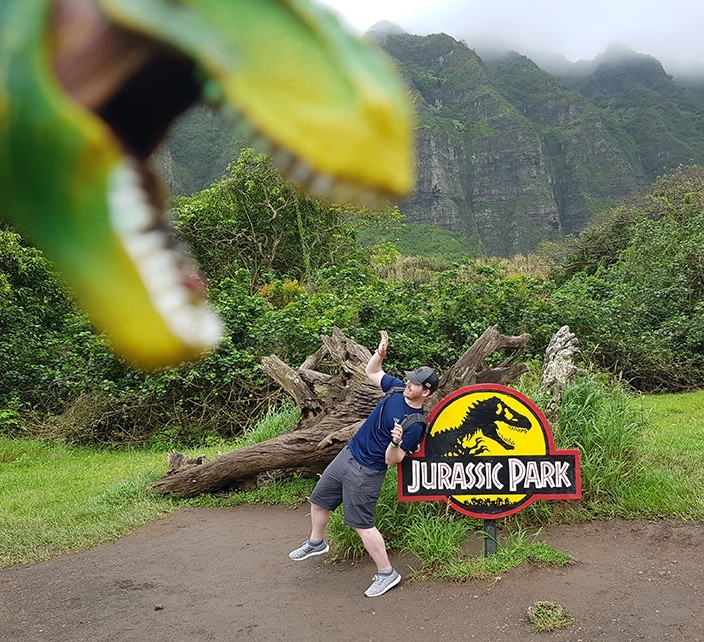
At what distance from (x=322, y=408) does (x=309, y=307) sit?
157 inches

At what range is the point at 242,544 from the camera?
4871mm

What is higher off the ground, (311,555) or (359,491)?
(359,491)

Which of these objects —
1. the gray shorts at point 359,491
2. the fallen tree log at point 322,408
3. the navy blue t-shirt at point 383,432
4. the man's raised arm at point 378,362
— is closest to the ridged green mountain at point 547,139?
the man's raised arm at point 378,362

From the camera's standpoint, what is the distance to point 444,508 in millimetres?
4668

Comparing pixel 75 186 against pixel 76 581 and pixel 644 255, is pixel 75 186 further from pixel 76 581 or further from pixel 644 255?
pixel 644 255

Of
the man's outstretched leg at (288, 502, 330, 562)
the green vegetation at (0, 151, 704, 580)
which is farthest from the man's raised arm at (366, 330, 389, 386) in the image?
the man's outstretched leg at (288, 502, 330, 562)

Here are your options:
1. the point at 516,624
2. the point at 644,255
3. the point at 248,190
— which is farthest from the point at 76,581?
the point at 644,255

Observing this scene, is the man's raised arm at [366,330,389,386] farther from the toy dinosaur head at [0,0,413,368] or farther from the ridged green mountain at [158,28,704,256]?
the toy dinosaur head at [0,0,413,368]

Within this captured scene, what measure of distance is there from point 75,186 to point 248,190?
0.31 metres

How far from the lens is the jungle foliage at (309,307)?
0.78 metres

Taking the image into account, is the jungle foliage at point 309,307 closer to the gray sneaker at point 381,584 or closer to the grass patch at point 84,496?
the grass patch at point 84,496

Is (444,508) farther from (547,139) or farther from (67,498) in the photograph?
(547,139)

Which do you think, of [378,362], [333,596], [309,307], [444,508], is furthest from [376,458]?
[309,307]

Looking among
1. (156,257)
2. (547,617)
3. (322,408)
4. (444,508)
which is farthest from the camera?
(322,408)
